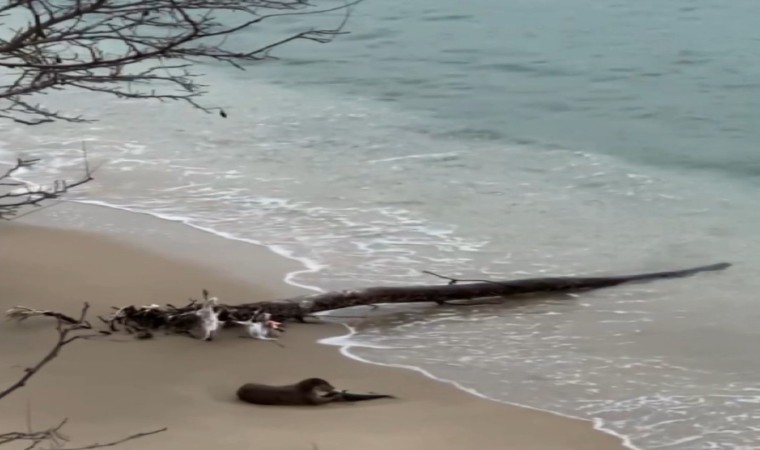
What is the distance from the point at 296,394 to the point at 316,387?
0.07m

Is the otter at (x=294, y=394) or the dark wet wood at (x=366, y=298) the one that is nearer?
the otter at (x=294, y=394)

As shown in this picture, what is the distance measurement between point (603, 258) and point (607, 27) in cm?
763

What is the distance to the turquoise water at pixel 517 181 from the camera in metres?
4.91

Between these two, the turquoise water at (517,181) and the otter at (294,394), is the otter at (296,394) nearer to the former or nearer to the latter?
the otter at (294,394)

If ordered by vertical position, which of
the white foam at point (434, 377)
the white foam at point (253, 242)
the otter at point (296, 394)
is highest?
the otter at point (296, 394)

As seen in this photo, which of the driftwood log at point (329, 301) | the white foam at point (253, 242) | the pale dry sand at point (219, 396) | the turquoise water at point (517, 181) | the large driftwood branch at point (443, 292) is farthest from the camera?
the white foam at point (253, 242)

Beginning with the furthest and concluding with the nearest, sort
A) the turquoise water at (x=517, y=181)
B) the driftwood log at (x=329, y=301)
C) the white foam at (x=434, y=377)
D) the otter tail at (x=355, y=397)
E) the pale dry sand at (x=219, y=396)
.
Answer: the driftwood log at (x=329, y=301) → the turquoise water at (x=517, y=181) → the otter tail at (x=355, y=397) → the white foam at (x=434, y=377) → the pale dry sand at (x=219, y=396)

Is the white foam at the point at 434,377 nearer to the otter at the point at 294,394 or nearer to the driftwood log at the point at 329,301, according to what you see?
the driftwood log at the point at 329,301

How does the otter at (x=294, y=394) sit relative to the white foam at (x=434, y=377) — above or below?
above

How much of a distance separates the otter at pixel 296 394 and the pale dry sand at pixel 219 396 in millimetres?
40

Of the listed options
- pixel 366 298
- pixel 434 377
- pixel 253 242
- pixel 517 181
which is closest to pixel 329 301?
pixel 366 298

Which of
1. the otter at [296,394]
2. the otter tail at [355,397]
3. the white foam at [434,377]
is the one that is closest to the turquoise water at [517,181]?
the white foam at [434,377]

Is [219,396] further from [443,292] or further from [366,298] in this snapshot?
[443,292]

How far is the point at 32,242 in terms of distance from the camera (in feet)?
20.8
